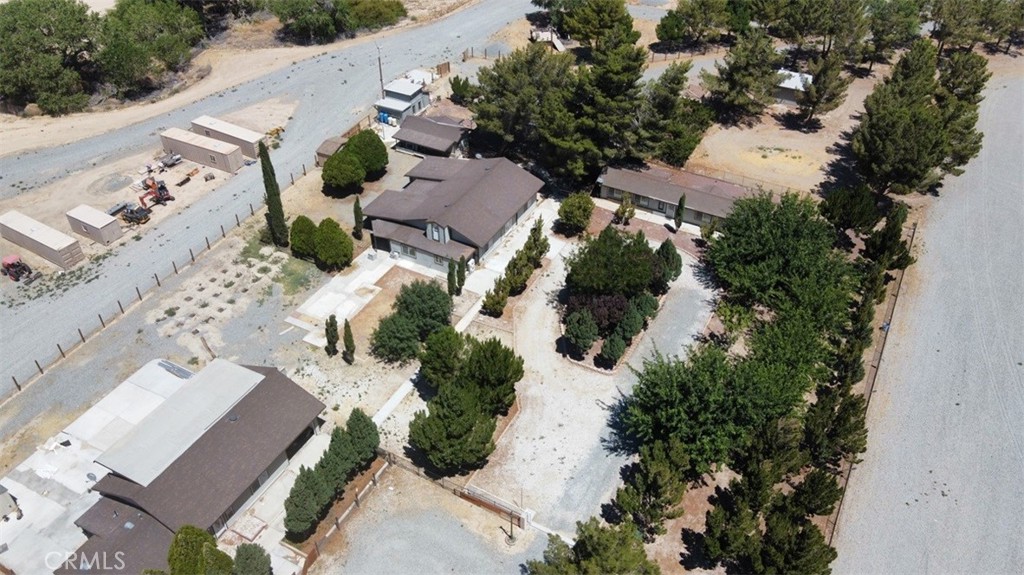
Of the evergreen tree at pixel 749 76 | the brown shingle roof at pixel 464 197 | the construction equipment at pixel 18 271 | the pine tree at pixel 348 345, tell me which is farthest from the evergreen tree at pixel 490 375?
the evergreen tree at pixel 749 76

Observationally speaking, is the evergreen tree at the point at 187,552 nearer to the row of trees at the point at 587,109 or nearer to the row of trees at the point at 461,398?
the row of trees at the point at 461,398

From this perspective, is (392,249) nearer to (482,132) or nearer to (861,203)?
(482,132)

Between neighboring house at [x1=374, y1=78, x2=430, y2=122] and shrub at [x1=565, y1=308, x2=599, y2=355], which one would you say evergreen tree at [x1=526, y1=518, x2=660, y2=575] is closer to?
shrub at [x1=565, y1=308, x2=599, y2=355]

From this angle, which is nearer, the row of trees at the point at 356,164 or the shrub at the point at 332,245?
the shrub at the point at 332,245

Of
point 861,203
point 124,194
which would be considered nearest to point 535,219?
point 861,203

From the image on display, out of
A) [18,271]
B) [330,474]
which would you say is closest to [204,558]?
[330,474]

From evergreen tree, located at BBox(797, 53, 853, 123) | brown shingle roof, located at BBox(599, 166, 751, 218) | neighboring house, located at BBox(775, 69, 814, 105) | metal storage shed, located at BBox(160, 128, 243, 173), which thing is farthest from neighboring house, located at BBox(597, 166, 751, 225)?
metal storage shed, located at BBox(160, 128, 243, 173)

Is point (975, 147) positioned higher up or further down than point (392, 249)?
higher up
